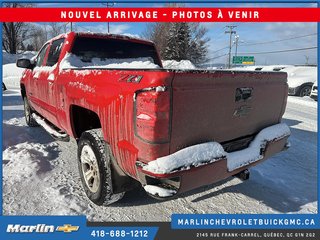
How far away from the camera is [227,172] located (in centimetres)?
240

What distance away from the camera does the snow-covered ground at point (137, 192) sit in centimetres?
280

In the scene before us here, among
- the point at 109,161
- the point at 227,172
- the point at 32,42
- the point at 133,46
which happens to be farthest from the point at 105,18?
the point at 32,42

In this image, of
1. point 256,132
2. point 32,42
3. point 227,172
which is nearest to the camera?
point 227,172

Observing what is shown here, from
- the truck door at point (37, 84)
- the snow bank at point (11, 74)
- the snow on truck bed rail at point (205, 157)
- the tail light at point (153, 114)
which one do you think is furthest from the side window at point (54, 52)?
the snow bank at point (11, 74)

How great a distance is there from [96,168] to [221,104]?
145 cm

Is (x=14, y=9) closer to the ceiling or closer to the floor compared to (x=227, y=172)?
closer to the ceiling

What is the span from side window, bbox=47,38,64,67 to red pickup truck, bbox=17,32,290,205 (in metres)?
0.52

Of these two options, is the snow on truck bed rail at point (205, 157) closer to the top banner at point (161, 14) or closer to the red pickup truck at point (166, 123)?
the red pickup truck at point (166, 123)

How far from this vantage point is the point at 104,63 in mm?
3953

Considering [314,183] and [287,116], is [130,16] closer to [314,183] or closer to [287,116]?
[314,183]

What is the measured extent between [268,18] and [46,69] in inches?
135

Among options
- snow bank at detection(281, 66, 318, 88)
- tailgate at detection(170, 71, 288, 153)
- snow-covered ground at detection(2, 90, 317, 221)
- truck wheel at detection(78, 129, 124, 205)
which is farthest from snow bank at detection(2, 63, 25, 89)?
tailgate at detection(170, 71, 288, 153)

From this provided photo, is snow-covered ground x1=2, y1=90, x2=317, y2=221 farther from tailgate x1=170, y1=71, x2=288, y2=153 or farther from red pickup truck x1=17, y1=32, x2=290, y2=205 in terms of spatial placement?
tailgate x1=170, y1=71, x2=288, y2=153

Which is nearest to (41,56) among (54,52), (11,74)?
(54,52)
